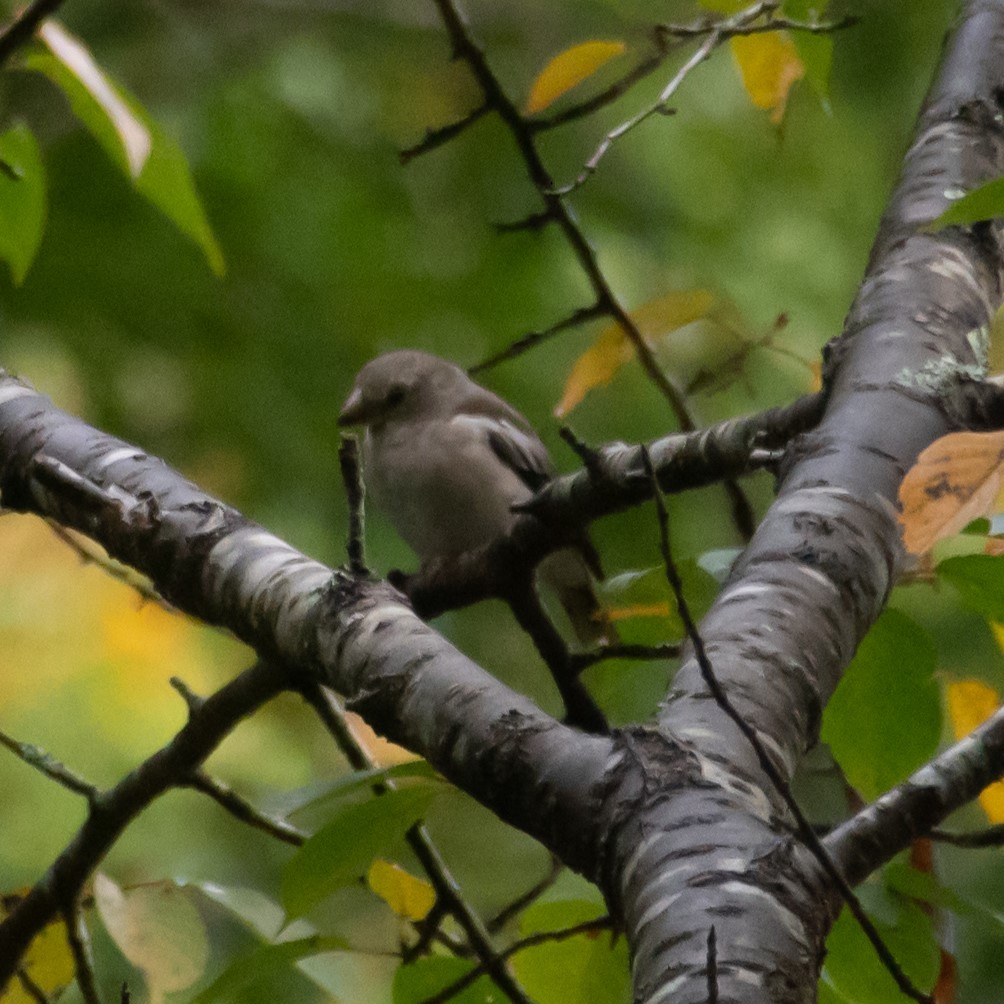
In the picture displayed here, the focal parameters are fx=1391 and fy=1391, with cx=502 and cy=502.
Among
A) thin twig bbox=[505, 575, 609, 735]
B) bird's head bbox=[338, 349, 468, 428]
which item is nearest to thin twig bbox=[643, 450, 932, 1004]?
thin twig bbox=[505, 575, 609, 735]

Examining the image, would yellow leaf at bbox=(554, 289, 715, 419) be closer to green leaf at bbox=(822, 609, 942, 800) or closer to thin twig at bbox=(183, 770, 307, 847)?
thin twig at bbox=(183, 770, 307, 847)

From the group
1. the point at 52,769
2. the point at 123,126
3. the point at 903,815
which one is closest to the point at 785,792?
the point at 903,815

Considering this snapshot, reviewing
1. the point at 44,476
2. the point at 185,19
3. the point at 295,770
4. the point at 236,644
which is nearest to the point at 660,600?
the point at 44,476

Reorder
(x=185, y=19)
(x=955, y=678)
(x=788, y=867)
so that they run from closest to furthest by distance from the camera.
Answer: (x=788, y=867) → (x=955, y=678) → (x=185, y=19)

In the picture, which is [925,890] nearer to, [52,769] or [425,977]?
[425,977]

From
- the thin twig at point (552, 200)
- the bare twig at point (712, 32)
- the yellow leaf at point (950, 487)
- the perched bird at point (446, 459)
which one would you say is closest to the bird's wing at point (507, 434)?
the perched bird at point (446, 459)

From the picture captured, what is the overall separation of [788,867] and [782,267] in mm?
3676

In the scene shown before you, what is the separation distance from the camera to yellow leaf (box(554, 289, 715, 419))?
8.92ft

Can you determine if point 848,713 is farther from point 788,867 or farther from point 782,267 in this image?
point 782,267

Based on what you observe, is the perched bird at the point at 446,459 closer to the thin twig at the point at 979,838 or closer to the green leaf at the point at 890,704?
the green leaf at the point at 890,704

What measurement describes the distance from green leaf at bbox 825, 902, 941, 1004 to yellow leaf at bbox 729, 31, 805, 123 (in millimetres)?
1321

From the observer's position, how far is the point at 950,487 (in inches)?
48.6

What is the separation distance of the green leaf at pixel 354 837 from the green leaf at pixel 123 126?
75 cm

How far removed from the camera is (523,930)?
1.79 meters
